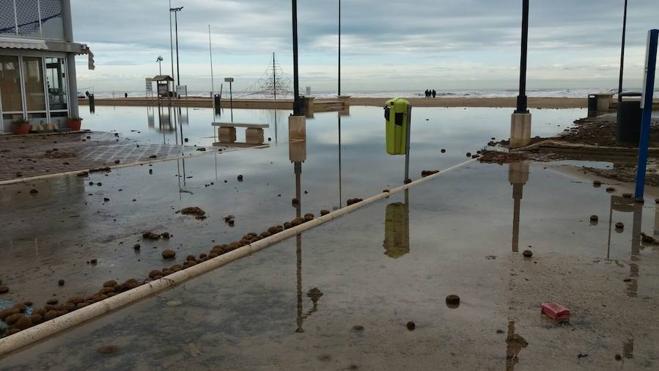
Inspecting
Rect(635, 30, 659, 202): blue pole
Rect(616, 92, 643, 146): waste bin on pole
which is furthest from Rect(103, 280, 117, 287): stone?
Rect(616, 92, 643, 146): waste bin on pole

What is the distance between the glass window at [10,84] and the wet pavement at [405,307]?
737 inches

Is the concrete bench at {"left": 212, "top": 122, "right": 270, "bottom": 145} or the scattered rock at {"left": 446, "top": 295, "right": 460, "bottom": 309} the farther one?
the concrete bench at {"left": 212, "top": 122, "right": 270, "bottom": 145}

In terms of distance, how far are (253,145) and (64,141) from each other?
269 inches

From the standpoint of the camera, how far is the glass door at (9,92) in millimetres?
21016

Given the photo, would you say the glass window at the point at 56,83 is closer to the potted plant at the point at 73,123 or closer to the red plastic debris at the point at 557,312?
the potted plant at the point at 73,123

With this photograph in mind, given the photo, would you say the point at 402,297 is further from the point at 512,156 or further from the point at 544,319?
the point at 512,156

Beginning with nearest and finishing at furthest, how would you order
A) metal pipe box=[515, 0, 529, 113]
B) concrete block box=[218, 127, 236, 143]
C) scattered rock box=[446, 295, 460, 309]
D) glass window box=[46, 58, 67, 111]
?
scattered rock box=[446, 295, 460, 309], metal pipe box=[515, 0, 529, 113], concrete block box=[218, 127, 236, 143], glass window box=[46, 58, 67, 111]

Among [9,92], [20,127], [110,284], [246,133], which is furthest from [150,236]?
[9,92]

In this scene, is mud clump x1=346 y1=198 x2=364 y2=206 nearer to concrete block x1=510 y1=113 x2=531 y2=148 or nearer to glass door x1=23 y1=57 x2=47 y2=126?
concrete block x1=510 y1=113 x2=531 y2=148

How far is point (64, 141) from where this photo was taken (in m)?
19.1

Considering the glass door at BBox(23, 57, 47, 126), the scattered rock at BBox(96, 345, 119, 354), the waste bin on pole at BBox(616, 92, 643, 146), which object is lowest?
the scattered rock at BBox(96, 345, 119, 354)

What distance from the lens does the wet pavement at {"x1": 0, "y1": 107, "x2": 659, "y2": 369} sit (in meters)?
3.81

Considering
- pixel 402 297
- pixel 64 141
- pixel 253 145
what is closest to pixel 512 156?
pixel 253 145

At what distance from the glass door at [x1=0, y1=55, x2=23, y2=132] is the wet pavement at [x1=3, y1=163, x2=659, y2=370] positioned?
18612mm
